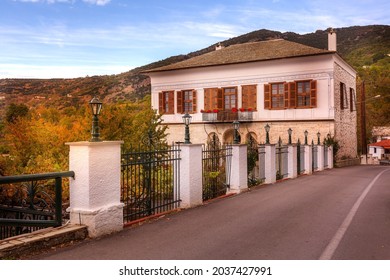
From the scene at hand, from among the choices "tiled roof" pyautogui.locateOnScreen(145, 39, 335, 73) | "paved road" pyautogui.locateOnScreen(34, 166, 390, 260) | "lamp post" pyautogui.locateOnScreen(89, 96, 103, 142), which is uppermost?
"tiled roof" pyautogui.locateOnScreen(145, 39, 335, 73)

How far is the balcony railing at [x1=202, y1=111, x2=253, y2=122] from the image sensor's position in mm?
30203

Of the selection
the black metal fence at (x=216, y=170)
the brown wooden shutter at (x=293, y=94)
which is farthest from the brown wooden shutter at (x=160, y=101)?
the black metal fence at (x=216, y=170)

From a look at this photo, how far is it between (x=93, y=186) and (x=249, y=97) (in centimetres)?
2518

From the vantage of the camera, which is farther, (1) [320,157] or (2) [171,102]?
(2) [171,102]

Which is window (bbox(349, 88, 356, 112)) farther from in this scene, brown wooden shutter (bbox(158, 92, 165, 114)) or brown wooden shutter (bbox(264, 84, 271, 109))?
brown wooden shutter (bbox(158, 92, 165, 114))

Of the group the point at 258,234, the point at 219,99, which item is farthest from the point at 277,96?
the point at 258,234

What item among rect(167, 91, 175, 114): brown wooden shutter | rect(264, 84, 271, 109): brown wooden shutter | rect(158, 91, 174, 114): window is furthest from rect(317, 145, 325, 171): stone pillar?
rect(158, 91, 174, 114): window

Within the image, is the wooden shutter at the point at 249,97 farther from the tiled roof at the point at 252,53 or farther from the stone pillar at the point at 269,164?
the stone pillar at the point at 269,164

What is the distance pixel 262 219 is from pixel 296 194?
4.11m

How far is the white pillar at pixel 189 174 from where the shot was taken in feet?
29.9

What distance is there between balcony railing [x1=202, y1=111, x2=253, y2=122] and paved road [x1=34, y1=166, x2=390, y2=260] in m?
20.4

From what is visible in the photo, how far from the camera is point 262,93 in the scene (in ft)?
98.1

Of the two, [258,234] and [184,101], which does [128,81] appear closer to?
[184,101]
